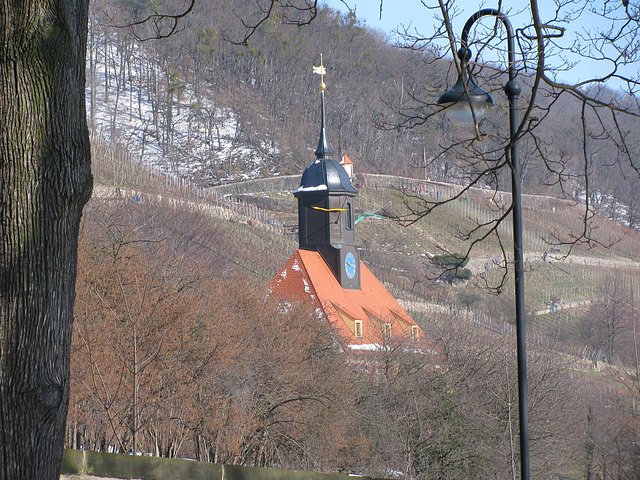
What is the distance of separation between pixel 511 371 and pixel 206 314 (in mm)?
12729

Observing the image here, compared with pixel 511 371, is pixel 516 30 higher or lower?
higher

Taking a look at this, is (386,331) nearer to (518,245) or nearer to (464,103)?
(518,245)

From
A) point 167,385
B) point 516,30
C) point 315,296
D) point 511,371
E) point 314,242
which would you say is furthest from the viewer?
point 314,242

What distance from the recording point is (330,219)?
120 ft

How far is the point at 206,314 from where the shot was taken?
21828 mm

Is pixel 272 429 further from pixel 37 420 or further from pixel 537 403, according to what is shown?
pixel 37 420

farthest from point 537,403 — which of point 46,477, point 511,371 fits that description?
point 46,477

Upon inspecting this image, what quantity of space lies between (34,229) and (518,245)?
155 inches

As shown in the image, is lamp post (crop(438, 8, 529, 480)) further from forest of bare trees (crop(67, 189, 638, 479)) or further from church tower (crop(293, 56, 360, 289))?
church tower (crop(293, 56, 360, 289))

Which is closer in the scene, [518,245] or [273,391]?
[518,245]

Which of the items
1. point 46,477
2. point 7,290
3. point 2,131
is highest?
point 2,131

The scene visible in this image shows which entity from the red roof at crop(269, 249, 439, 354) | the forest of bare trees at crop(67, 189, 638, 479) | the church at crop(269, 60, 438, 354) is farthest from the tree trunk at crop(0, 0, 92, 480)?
the church at crop(269, 60, 438, 354)

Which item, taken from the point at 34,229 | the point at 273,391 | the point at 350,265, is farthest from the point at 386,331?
the point at 34,229

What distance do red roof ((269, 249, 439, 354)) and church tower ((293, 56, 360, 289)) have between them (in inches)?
20.0
